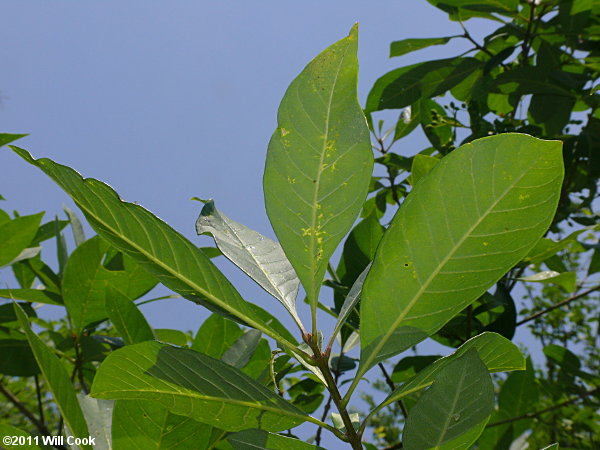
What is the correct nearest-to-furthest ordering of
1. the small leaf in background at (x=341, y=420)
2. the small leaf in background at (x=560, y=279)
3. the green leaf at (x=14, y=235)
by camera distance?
the small leaf in background at (x=341, y=420) → the green leaf at (x=14, y=235) → the small leaf in background at (x=560, y=279)

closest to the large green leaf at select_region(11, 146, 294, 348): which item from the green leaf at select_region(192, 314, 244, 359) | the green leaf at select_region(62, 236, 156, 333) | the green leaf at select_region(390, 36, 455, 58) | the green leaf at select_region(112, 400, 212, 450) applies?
the green leaf at select_region(112, 400, 212, 450)

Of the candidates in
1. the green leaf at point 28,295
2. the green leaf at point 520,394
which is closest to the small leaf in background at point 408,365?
the green leaf at point 520,394

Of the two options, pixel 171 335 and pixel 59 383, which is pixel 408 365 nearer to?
pixel 171 335

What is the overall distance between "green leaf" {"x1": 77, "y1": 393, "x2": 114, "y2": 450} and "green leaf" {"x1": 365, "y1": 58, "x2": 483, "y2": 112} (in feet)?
4.53

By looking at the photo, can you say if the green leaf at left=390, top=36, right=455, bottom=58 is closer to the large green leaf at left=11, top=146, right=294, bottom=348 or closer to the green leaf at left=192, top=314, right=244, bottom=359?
the green leaf at left=192, top=314, right=244, bottom=359

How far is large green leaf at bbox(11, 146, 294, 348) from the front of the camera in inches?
19.7

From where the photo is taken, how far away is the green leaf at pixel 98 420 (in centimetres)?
82

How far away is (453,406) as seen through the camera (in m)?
0.47

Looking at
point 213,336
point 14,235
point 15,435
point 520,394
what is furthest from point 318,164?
point 14,235

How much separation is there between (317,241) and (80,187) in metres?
0.21

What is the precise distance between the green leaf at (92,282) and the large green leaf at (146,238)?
725 mm

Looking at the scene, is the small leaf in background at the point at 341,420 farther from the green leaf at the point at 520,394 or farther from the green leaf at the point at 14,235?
the green leaf at the point at 14,235

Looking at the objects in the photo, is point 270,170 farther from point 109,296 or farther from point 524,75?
point 524,75

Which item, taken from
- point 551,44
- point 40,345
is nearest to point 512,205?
point 40,345
